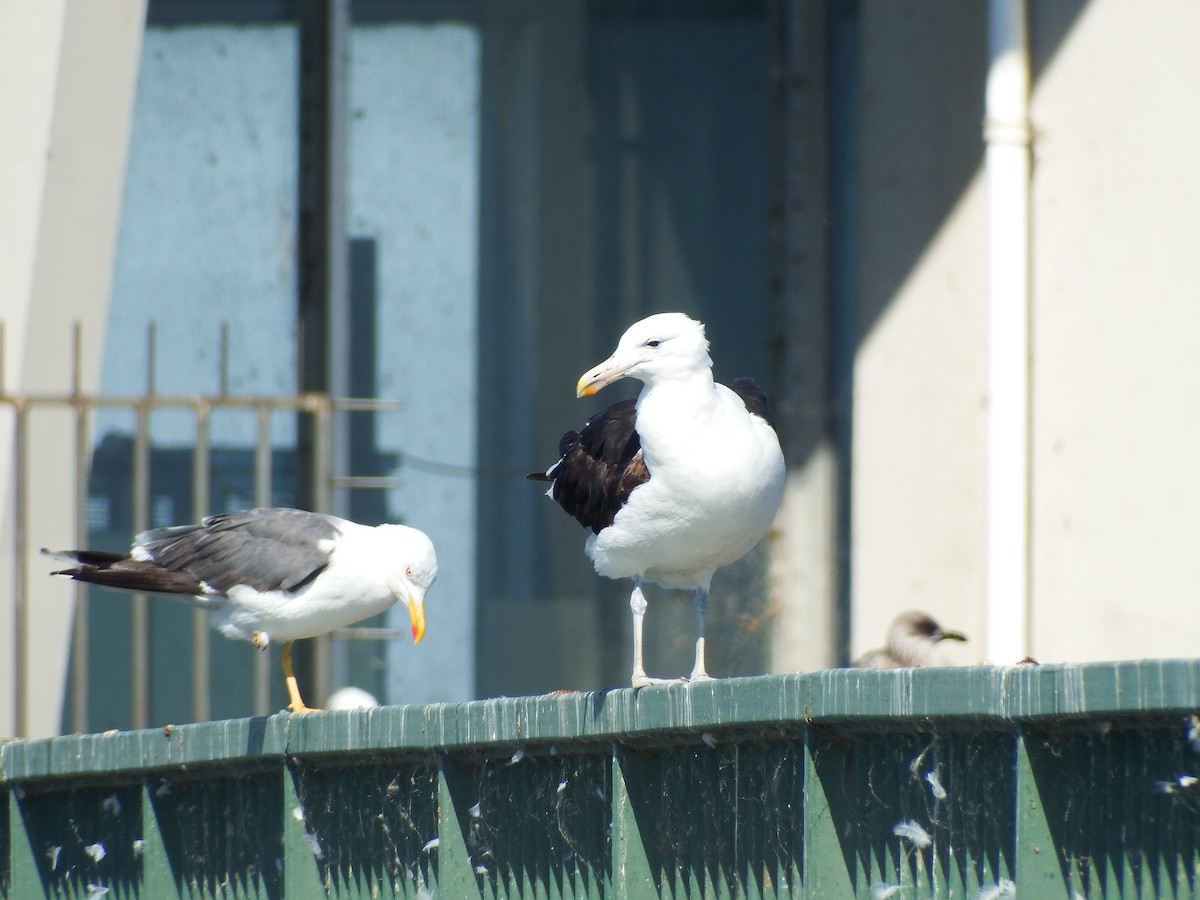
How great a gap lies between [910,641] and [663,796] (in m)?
4.59

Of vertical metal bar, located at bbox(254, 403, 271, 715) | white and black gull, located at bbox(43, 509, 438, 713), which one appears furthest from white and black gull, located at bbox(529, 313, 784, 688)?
vertical metal bar, located at bbox(254, 403, 271, 715)

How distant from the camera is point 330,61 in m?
9.68

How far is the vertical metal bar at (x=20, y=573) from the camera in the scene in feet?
25.0

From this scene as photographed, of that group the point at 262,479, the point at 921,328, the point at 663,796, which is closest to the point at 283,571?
the point at 663,796

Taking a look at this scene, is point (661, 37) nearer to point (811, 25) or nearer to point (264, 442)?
point (811, 25)

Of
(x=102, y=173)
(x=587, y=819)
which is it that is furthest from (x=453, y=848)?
(x=102, y=173)

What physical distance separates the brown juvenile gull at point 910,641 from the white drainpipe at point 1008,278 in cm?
33

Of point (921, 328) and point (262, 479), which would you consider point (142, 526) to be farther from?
point (921, 328)

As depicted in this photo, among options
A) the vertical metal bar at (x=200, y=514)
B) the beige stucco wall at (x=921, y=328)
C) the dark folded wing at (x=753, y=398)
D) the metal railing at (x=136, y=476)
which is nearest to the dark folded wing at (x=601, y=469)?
the dark folded wing at (x=753, y=398)

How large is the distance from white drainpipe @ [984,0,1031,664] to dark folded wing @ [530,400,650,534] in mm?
2953

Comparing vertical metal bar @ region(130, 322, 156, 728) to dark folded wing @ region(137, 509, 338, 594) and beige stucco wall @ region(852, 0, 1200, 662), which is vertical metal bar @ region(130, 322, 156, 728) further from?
beige stucco wall @ region(852, 0, 1200, 662)

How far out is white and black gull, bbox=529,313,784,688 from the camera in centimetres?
464

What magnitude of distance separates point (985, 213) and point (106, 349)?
418 centimetres

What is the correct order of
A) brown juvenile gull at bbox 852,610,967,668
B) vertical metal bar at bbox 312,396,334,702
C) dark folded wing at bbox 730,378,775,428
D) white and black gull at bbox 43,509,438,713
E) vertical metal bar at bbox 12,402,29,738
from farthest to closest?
vertical metal bar at bbox 312,396,334,702 < brown juvenile gull at bbox 852,610,967,668 < vertical metal bar at bbox 12,402,29,738 < white and black gull at bbox 43,509,438,713 < dark folded wing at bbox 730,378,775,428
